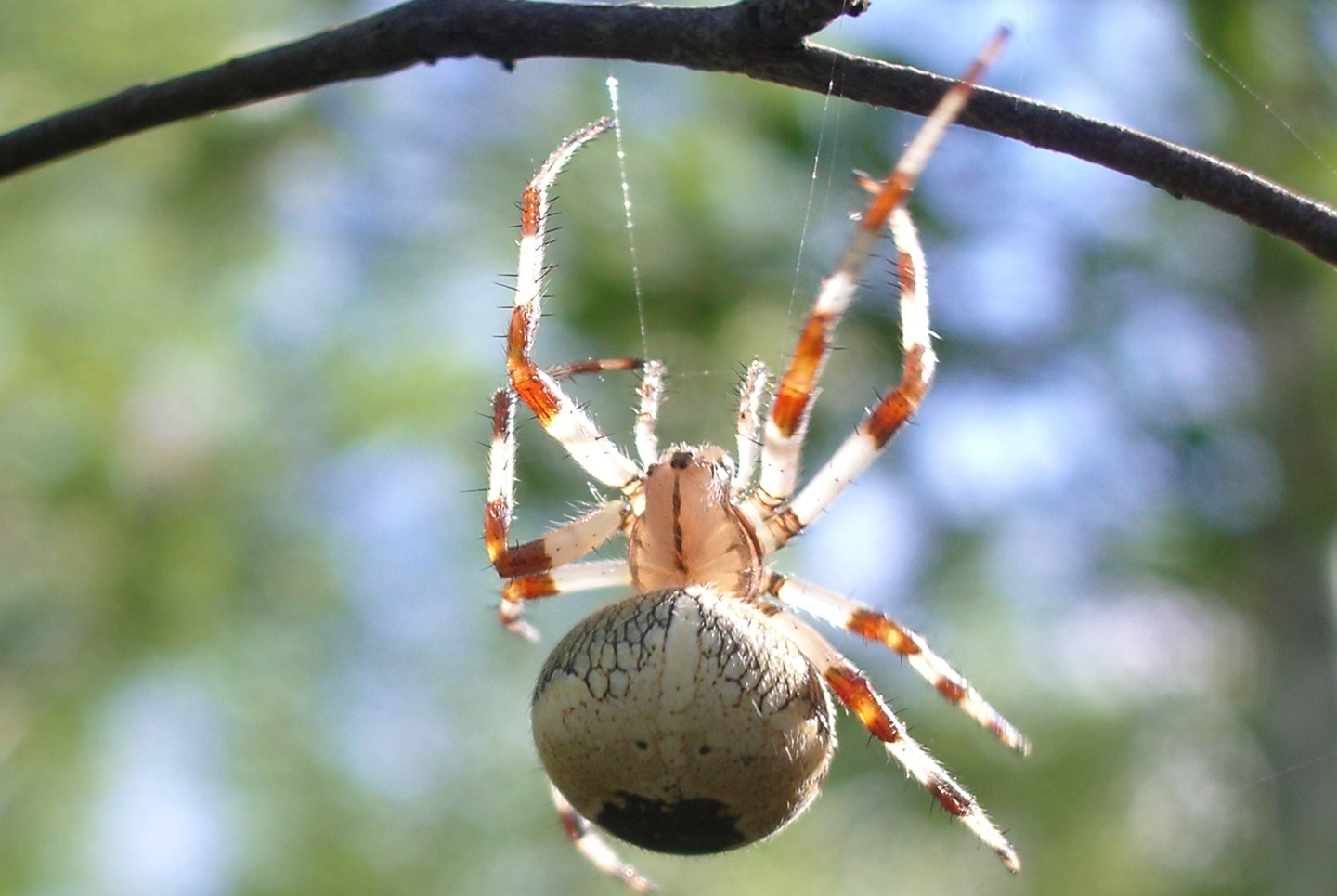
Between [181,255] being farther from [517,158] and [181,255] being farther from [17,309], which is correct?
[517,158]

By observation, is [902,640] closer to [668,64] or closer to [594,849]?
[594,849]

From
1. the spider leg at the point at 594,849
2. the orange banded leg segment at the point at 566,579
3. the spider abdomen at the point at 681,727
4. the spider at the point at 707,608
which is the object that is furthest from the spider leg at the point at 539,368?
the spider leg at the point at 594,849

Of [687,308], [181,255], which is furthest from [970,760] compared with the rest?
[181,255]

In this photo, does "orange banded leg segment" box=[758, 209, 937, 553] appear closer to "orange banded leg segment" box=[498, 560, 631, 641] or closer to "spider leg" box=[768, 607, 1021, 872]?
"spider leg" box=[768, 607, 1021, 872]

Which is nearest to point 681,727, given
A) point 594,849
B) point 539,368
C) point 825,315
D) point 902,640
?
point 825,315

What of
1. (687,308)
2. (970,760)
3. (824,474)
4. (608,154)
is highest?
(824,474)

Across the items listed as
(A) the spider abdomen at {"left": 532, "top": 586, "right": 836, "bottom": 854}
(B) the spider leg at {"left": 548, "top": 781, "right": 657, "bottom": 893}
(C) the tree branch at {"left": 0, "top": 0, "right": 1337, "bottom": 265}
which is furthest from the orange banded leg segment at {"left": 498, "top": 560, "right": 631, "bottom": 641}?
(C) the tree branch at {"left": 0, "top": 0, "right": 1337, "bottom": 265}
